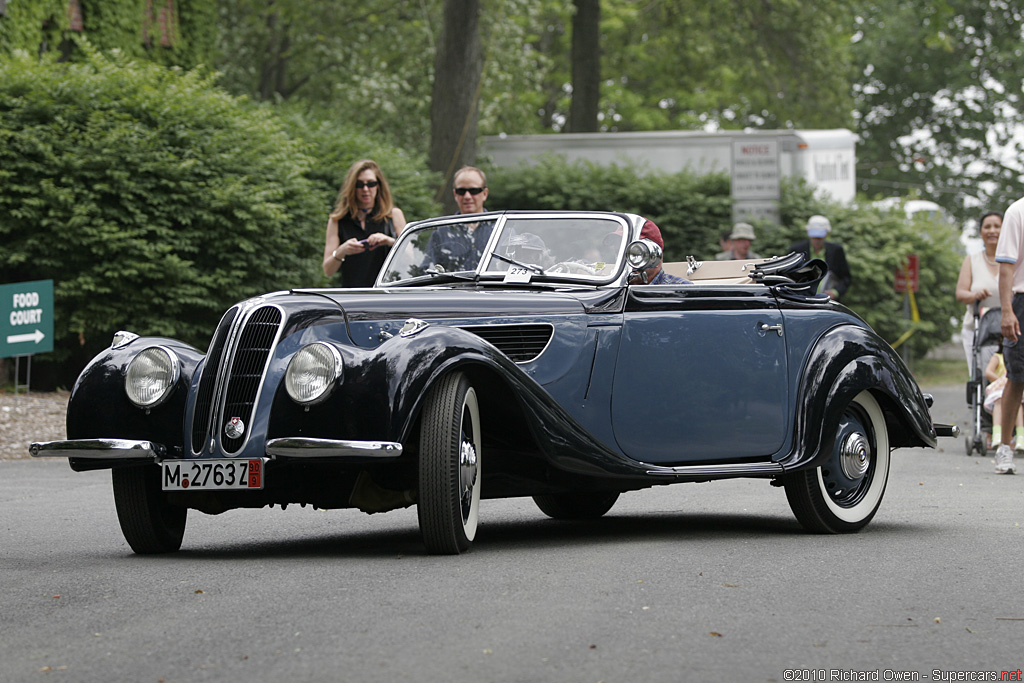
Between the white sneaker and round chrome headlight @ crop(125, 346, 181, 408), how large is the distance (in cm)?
671

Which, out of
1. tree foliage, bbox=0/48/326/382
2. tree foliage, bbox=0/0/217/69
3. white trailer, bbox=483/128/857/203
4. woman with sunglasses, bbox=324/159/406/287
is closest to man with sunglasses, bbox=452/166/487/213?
woman with sunglasses, bbox=324/159/406/287

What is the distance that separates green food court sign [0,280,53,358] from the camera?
14969 millimetres

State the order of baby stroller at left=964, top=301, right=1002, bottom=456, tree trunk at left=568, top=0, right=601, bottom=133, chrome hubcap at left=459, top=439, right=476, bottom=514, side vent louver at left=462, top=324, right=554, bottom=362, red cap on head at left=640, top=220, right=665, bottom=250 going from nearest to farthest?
chrome hubcap at left=459, top=439, right=476, bottom=514
side vent louver at left=462, top=324, right=554, bottom=362
red cap on head at left=640, top=220, right=665, bottom=250
baby stroller at left=964, top=301, right=1002, bottom=456
tree trunk at left=568, top=0, right=601, bottom=133

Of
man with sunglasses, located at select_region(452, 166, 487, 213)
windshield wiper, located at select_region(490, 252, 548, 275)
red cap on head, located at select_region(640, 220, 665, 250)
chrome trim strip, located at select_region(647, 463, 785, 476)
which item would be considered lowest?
chrome trim strip, located at select_region(647, 463, 785, 476)

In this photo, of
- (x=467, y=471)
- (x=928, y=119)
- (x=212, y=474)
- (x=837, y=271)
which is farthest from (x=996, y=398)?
(x=928, y=119)

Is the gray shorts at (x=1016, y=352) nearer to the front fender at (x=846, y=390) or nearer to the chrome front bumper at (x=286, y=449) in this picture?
the front fender at (x=846, y=390)

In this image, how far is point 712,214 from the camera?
25.0 metres

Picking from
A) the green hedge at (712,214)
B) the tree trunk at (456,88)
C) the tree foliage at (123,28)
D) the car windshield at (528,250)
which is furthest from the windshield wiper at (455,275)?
the green hedge at (712,214)

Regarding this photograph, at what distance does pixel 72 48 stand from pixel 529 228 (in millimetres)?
18424

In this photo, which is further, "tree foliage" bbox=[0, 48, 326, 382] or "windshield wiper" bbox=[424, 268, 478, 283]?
"tree foliage" bbox=[0, 48, 326, 382]

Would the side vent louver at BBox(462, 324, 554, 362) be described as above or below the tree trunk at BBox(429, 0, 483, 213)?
below

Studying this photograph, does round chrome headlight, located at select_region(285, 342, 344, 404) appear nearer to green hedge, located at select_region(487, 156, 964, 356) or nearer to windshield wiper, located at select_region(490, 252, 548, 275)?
windshield wiper, located at select_region(490, 252, 548, 275)

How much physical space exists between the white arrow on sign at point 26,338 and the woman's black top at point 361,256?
628 centimetres

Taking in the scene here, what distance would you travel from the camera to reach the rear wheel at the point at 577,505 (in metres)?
8.32
